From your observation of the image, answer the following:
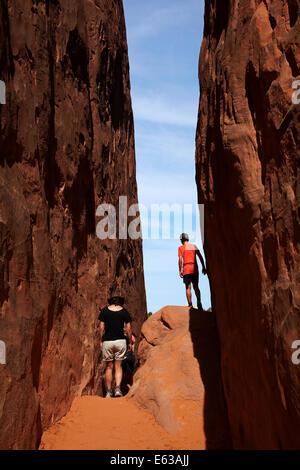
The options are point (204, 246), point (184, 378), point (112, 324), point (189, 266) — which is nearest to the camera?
point (184, 378)

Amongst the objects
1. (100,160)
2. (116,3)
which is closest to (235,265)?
(100,160)

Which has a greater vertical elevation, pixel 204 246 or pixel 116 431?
pixel 204 246

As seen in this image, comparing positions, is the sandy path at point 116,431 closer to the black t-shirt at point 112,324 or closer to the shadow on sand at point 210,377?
the shadow on sand at point 210,377

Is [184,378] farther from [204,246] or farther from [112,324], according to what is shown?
[204,246]

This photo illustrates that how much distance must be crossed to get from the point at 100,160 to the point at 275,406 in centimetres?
745

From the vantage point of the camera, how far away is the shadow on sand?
6405mm

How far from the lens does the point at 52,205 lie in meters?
7.36

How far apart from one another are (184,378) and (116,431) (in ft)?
4.64

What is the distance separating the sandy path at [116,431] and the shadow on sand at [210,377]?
181 millimetres

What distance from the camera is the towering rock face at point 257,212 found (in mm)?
4137

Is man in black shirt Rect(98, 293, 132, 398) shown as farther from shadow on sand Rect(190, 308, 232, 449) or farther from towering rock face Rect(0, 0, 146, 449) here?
shadow on sand Rect(190, 308, 232, 449)

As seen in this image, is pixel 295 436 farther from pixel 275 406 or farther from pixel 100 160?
pixel 100 160

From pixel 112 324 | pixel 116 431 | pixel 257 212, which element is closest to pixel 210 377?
pixel 116 431

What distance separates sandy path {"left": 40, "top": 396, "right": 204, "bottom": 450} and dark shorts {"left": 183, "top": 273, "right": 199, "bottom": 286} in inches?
147
